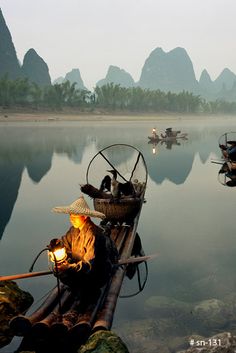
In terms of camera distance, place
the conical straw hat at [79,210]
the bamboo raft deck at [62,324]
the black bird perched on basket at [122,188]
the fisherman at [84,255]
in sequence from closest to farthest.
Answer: the bamboo raft deck at [62,324] < the fisherman at [84,255] < the conical straw hat at [79,210] < the black bird perched on basket at [122,188]

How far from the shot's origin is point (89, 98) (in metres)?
106

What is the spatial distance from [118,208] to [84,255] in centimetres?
526

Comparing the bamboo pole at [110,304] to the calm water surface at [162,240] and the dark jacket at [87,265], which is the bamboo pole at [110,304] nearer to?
the dark jacket at [87,265]

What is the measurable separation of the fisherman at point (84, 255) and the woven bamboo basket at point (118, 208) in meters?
4.81

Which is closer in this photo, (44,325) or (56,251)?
(44,325)

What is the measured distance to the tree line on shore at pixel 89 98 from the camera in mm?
88125

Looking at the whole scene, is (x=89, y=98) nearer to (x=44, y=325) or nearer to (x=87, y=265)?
(x=87, y=265)

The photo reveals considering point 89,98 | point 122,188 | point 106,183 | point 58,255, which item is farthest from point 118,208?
point 89,98

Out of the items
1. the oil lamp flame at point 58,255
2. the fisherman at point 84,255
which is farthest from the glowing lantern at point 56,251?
the fisherman at point 84,255

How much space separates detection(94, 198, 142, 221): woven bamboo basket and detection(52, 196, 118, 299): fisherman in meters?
4.81

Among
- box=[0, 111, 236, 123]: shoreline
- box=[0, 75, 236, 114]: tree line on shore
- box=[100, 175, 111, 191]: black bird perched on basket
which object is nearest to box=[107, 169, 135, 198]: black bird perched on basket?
box=[100, 175, 111, 191]: black bird perched on basket

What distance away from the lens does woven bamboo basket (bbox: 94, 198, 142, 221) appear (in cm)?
1130

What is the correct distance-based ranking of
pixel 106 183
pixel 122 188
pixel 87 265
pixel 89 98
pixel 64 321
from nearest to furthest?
pixel 64 321 < pixel 87 265 < pixel 122 188 < pixel 106 183 < pixel 89 98

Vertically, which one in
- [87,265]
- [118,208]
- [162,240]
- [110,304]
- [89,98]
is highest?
[89,98]
